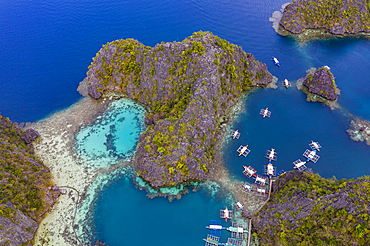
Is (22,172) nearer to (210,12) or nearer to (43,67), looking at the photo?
(43,67)

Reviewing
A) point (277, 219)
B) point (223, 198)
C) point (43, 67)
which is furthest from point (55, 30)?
point (277, 219)

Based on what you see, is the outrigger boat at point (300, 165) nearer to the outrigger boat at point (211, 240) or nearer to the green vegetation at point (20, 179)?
the outrigger boat at point (211, 240)

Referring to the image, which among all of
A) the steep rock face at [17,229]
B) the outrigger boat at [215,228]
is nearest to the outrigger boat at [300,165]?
the outrigger boat at [215,228]

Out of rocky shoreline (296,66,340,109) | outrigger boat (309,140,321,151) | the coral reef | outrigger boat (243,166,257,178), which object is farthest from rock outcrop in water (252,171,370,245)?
rocky shoreline (296,66,340,109)

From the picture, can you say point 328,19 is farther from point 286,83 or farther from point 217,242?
point 217,242

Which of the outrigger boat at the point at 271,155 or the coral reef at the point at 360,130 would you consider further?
the coral reef at the point at 360,130

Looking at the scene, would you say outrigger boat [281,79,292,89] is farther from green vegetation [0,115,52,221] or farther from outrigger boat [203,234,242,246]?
green vegetation [0,115,52,221]
